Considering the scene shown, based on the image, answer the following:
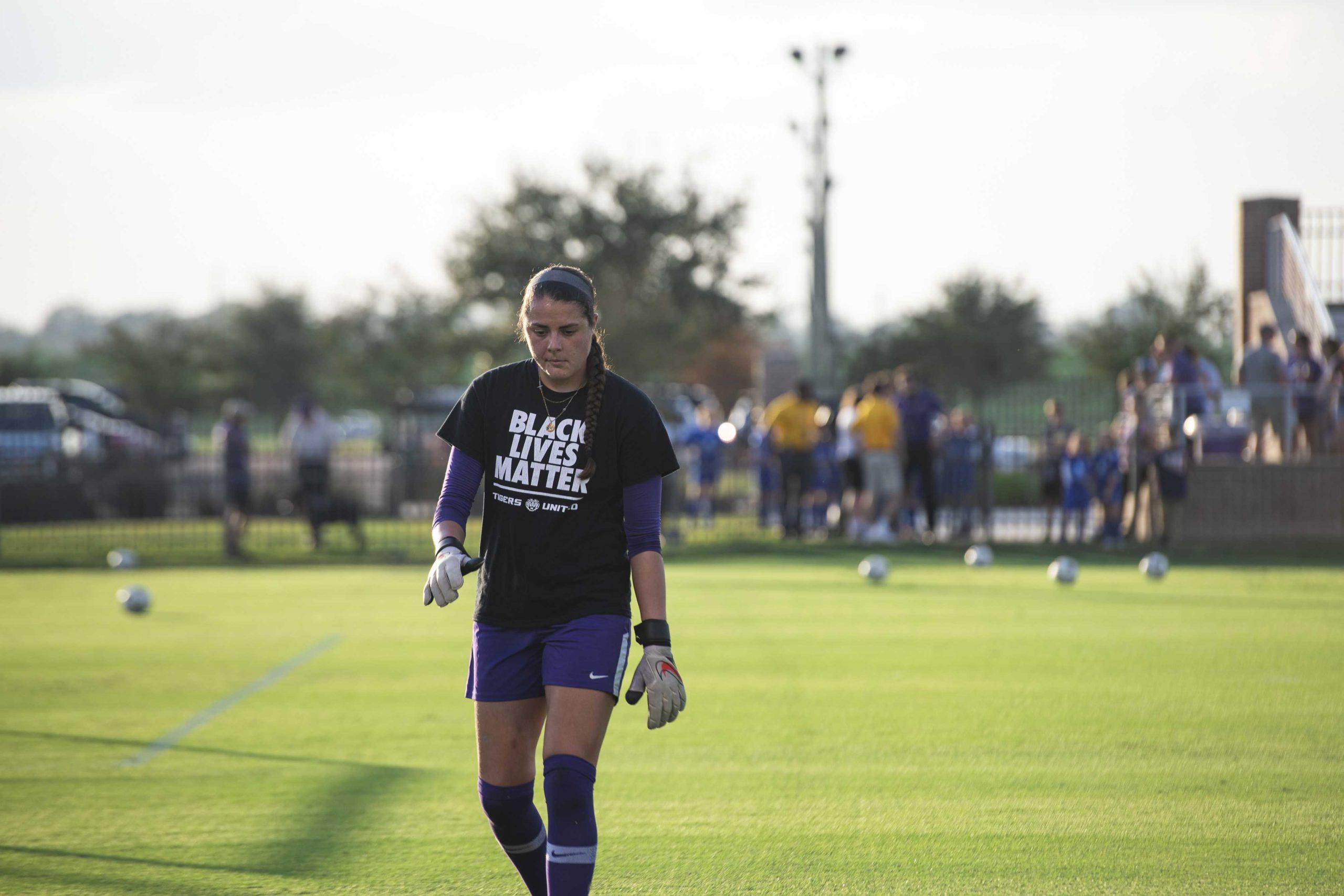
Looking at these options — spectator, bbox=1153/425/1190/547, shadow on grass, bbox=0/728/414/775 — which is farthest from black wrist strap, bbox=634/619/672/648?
spectator, bbox=1153/425/1190/547

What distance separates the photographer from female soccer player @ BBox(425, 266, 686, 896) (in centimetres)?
429

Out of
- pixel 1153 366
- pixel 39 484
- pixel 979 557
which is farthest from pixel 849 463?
pixel 39 484

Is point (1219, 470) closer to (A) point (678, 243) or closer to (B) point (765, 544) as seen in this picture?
(B) point (765, 544)

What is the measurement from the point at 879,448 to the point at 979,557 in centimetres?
247

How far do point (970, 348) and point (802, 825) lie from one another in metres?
42.5

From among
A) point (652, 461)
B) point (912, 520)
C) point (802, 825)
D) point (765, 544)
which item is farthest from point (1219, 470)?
point (652, 461)

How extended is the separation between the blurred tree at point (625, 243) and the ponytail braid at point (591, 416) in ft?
137

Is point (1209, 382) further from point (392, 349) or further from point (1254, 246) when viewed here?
point (392, 349)

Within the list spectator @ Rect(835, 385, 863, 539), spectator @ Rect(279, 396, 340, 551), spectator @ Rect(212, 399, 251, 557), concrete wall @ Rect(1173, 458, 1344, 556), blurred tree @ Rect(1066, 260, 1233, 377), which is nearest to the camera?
concrete wall @ Rect(1173, 458, 1344, 556)

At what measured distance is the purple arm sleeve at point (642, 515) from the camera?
173 inches

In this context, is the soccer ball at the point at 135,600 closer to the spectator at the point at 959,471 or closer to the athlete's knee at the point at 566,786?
the athlete's knee at the point at 566,786

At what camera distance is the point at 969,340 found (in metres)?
47.3

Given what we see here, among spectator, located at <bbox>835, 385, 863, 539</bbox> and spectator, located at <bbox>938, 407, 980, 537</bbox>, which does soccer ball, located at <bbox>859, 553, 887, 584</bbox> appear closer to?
spectator, located at <bbox>835, 385, 863, 539</bbox>

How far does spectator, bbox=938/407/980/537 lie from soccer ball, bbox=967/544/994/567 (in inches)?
115
